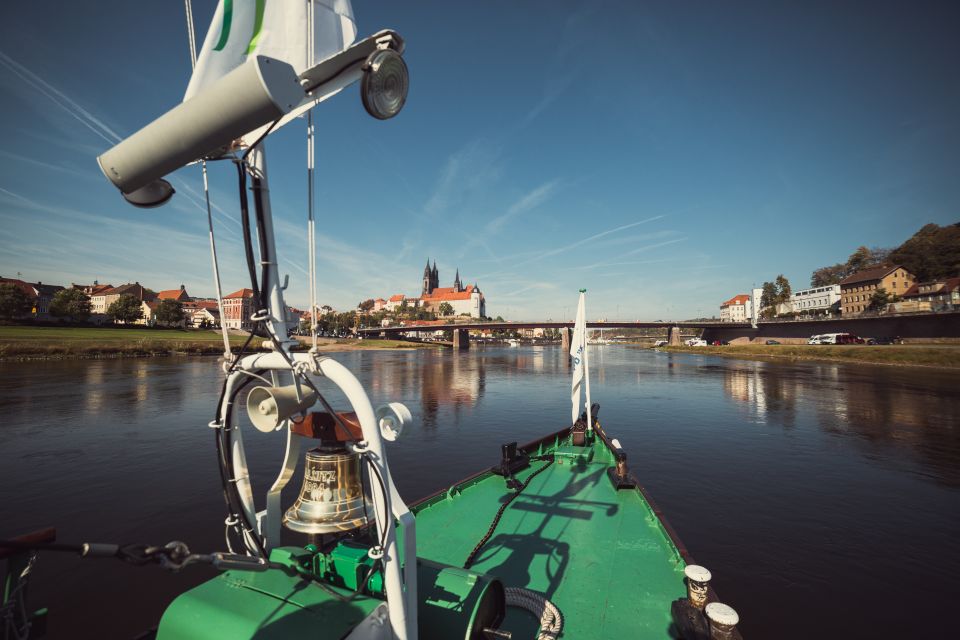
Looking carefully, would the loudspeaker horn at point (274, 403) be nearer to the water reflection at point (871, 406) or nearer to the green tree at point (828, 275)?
the water reflection at point (871, 406)

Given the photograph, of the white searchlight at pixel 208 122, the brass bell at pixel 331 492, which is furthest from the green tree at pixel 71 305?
the white searchlight at pixel 208 122

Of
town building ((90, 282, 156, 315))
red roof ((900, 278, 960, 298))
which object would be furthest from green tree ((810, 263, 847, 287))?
town building ((90, 282, 156, 315))

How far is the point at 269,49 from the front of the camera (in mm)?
3744

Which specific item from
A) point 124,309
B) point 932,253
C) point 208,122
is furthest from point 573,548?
point 932,253

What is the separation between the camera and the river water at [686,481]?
34.1 feet

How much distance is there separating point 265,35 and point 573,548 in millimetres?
9389

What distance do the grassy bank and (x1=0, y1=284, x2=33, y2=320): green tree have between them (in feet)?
472

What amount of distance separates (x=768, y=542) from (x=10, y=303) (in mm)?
119869

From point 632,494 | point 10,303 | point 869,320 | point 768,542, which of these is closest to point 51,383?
point 632,494

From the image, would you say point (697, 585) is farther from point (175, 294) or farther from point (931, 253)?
point (175, 294)

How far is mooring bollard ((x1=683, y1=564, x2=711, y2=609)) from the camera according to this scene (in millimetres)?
5402

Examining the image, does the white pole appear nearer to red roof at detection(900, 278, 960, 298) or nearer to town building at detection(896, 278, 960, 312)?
town building at detection(896, 278, 960, 312)

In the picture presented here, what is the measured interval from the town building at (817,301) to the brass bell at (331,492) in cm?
16054

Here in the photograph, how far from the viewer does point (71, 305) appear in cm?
9362
